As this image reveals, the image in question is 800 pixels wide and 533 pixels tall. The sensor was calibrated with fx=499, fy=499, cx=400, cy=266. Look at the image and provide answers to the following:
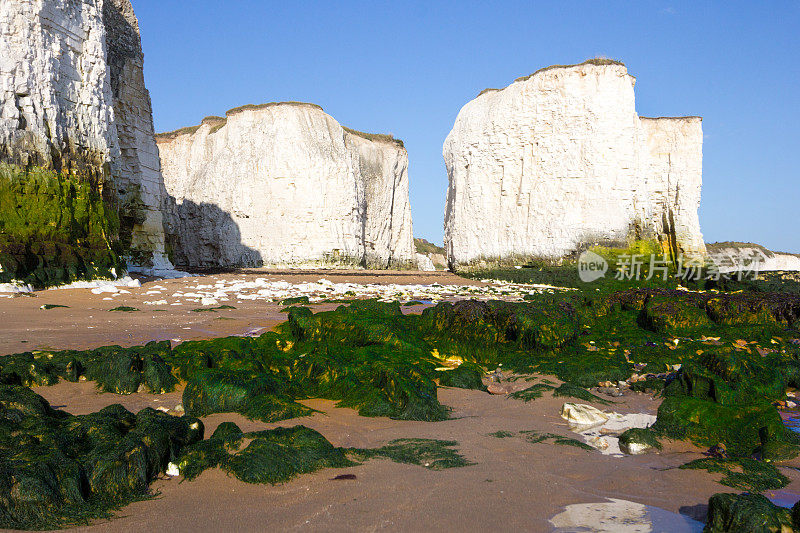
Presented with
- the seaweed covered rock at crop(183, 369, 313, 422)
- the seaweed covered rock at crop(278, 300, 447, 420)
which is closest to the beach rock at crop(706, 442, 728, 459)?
the seaweed covered rock at crop(278, 300, 447, 420)

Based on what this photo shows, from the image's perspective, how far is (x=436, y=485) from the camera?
2.50 meters

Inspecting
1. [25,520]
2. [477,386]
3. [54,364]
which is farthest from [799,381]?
[54,364]

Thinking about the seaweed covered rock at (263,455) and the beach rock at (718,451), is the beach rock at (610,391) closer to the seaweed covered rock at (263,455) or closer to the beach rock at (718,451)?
the beach rock at (718,451)

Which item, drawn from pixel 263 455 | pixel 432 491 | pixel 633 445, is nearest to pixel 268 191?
pixel 263 455

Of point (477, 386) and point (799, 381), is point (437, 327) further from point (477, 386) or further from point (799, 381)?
point (799, 381)

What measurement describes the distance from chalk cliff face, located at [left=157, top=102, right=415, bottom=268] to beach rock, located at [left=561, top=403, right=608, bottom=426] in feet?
99.8

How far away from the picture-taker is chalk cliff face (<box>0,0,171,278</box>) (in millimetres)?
12344

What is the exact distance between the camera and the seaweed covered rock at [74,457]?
208cm

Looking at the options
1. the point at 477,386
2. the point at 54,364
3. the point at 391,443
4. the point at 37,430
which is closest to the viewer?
the point at 37,430

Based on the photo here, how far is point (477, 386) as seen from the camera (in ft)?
15.9

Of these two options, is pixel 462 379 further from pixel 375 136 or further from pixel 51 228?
pixel 375 136

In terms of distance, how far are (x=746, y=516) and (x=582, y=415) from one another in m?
1.87

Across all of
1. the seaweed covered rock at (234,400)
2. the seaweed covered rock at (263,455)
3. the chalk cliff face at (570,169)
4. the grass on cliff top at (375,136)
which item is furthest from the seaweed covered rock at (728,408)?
the grass on cliff top at (375,136)

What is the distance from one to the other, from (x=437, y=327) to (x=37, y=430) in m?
4.71
